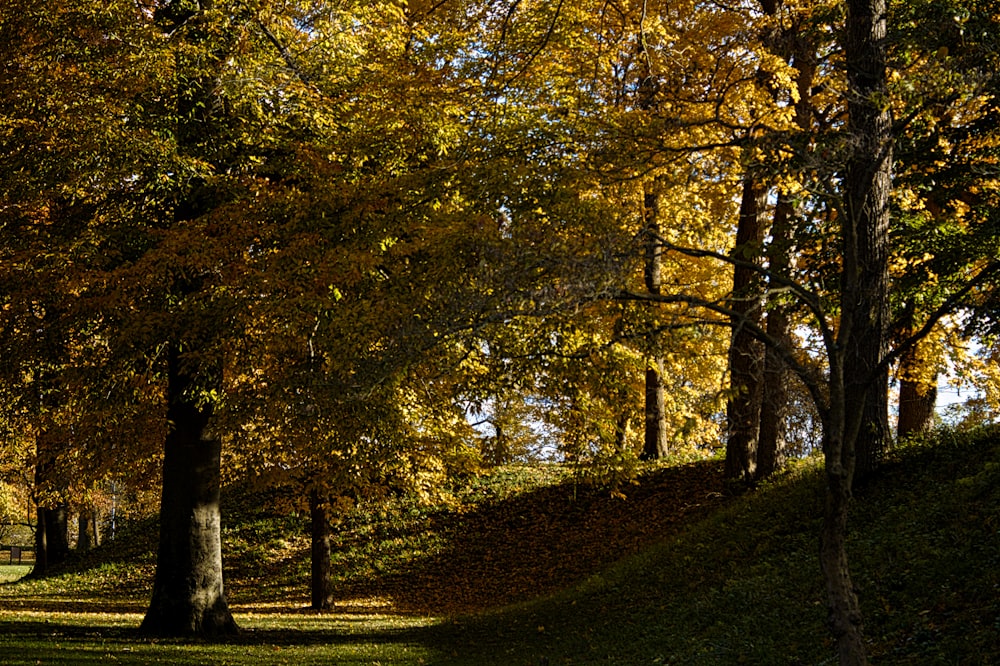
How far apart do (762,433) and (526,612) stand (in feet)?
17.9

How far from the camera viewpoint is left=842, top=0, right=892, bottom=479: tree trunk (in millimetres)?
7012

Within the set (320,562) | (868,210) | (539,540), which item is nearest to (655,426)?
(539,540)

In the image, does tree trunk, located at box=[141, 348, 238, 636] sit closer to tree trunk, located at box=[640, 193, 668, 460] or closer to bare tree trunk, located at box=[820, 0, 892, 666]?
bare tree trunk, located at box=[820, 0, 892, 666]

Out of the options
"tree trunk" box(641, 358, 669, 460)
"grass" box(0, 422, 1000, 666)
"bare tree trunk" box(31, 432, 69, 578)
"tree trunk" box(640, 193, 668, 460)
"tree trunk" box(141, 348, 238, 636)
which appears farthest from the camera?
"bare tree trunk" box(31, 432, 69, 578)

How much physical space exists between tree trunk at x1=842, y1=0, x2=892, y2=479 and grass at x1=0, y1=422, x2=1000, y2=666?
3.13 ft

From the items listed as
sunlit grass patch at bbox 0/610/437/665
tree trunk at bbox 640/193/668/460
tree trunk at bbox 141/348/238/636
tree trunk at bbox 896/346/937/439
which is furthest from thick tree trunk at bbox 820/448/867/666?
tree trunk at bbox 640/193/668/460

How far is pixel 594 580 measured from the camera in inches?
650

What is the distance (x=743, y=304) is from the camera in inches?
591

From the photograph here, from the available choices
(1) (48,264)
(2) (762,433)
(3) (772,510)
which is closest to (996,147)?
(3) (772,510)

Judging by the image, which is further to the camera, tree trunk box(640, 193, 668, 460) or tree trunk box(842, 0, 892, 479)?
tree trunk box(640, 193, 668, 460)

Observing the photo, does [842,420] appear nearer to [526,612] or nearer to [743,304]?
[743,304]

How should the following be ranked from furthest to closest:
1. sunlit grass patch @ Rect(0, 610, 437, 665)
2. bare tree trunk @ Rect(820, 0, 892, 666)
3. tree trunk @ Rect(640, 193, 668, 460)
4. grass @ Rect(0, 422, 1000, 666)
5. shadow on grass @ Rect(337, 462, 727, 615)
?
tree trunk @ Rect(640, 193, 668, 460)
shadow on grass @ Rect(337, 462, 727, 615)
sunlit grass patch @ Rect(0, 610, 437, 665)
grass @ Rect(0, 422, 1000, 666)
bare tree trunk @ Rect(820, 0, 892, 666)

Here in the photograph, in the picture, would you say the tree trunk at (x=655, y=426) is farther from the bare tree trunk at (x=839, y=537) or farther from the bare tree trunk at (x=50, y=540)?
the bare tree trunk at (x=50, y=540)

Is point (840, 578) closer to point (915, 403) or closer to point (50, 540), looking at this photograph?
point (915, 403)
